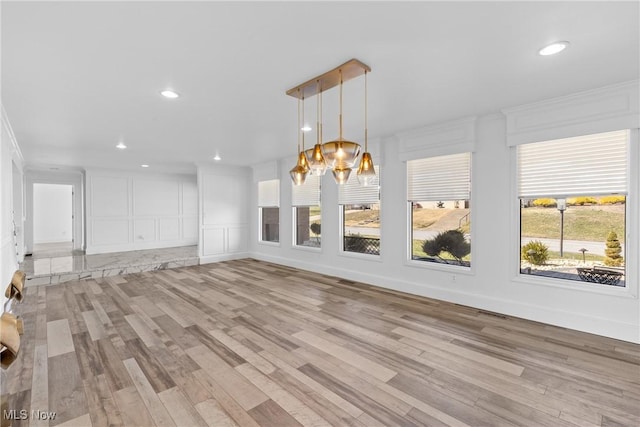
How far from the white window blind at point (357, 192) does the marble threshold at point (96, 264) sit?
421 cm

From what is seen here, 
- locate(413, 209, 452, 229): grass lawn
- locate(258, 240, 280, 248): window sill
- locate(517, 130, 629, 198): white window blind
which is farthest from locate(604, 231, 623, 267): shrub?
Answer: locate(258, 240, 280, 248): window sill

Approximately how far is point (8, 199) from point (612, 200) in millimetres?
7973

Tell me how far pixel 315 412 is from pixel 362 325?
59.8 inches

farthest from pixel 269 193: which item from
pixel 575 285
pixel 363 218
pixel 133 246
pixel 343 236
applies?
pixel 575 285

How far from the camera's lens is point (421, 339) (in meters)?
2.97

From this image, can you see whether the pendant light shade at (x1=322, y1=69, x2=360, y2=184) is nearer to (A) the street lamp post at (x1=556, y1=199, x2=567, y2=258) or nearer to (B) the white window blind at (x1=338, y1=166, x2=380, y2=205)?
(B) the white window blind at (x1=338, y1=166, x2=380, y2=205)

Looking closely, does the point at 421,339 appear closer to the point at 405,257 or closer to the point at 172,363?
the point at 405,257

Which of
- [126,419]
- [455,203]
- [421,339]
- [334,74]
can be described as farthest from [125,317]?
[455,203]

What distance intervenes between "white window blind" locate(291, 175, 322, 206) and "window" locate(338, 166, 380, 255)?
2.18ft

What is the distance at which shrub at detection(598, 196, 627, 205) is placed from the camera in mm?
3040

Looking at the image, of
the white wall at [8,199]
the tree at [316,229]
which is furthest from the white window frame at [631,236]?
the white wall at [8,199]

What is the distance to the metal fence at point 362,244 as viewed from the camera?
17.2 ft

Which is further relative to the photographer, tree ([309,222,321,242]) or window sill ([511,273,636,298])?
tree ([309,222,321,242])

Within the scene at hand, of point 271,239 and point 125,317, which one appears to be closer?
point 125,317
